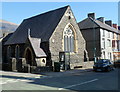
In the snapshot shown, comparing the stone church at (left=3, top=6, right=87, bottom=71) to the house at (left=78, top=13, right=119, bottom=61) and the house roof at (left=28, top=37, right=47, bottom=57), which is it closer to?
the house roof at (left=28, top=37, right=47, bottom=57)

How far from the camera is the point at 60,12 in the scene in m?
29.9

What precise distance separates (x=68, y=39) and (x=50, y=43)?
430cm

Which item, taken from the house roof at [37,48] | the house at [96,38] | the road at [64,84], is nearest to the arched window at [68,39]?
the house roof at [37,48]

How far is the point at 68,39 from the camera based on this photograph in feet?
95.4

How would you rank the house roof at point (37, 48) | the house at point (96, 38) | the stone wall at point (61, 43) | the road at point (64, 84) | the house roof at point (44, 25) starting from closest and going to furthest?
1. the road at point (64, 84)
2. the house roof at point (37, 48)
3. the stone wall at point (61, 43)
4. the house roof at point (44, 25)
5. the house at point (96, 38)

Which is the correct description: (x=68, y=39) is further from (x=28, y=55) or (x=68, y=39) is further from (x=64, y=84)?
(x=64, y=84)

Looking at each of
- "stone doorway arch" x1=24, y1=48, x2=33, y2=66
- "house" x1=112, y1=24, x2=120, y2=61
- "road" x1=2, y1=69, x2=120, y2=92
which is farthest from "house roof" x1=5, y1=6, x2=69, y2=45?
"house" x1=112, y1=24, x2=120, y2=61

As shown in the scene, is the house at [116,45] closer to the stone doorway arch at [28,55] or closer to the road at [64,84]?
the stone doorway arch at [28,55]

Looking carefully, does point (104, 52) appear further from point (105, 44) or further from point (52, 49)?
point (52, 49)

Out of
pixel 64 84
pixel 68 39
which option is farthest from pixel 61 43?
pixel 64 84

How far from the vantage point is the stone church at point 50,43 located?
83.4ft

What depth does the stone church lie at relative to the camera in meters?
25.4

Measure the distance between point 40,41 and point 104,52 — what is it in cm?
1766

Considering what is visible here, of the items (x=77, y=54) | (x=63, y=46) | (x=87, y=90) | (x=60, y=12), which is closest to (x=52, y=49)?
(x=63, y=46)
